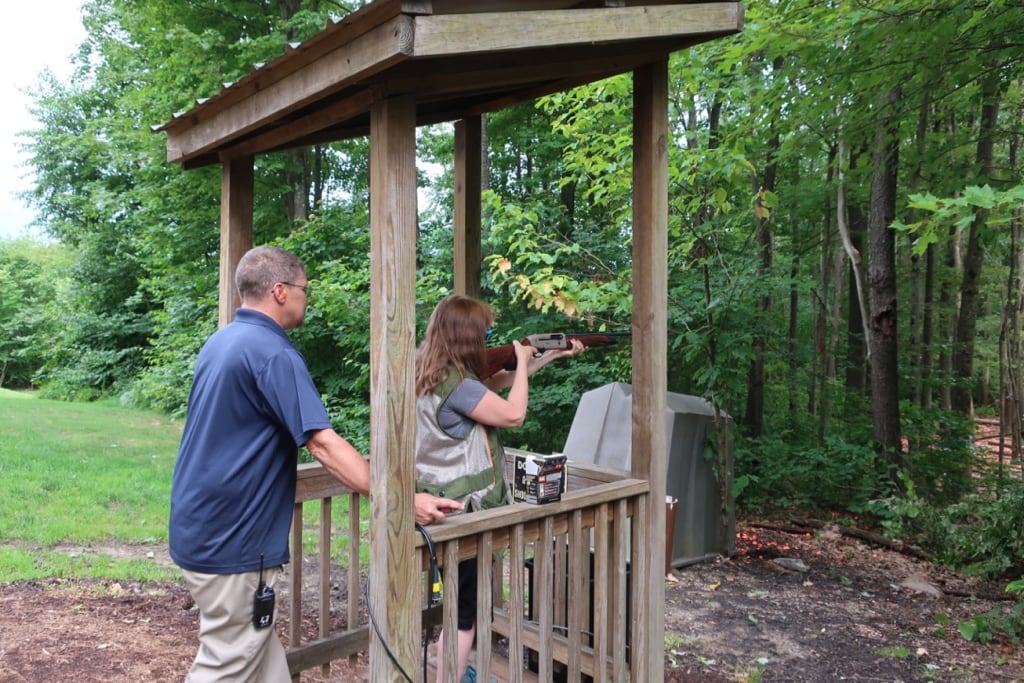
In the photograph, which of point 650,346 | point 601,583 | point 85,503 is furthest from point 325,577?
point 85,503

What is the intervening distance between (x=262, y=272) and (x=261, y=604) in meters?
1.00

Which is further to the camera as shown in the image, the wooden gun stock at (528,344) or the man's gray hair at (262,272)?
the wooden gun stock at (528,344)

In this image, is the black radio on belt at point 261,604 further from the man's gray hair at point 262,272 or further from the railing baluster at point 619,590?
the railing baluster at point 619,590

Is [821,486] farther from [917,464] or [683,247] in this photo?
[683,247]

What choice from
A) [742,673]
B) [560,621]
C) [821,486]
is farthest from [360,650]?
[821,486]

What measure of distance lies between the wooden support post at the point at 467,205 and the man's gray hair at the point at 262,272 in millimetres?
1386

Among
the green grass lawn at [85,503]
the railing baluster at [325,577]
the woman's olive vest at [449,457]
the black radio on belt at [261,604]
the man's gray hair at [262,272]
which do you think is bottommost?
the green grass lawn at [85,503]

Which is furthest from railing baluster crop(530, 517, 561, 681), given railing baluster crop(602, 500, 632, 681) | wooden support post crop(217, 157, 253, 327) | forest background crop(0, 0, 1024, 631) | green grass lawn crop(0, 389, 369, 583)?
green grass lawn crop(0, 389, 369, 583)

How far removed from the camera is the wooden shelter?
207 cm

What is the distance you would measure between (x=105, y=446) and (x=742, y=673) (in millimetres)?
8388

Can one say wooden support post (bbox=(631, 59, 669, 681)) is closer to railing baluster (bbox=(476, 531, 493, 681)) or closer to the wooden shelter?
the wooden shelter

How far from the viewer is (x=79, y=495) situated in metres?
6.47

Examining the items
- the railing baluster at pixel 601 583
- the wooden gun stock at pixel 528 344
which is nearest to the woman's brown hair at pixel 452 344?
the wooden gun stock at pixel 528 344

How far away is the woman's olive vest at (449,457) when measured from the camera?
2520 millimetres
